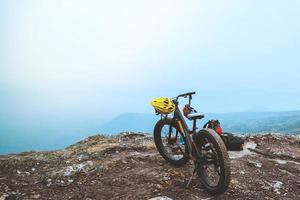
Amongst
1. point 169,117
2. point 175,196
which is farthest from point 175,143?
point 175,196

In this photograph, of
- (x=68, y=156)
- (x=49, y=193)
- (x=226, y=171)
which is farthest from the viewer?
(x=68, y=156)

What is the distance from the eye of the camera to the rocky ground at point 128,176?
8.45m

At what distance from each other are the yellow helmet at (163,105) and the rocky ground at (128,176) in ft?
5.94

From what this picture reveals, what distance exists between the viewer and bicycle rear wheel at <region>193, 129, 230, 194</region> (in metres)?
7.41

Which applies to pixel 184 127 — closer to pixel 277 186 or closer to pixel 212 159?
pixel 212 159

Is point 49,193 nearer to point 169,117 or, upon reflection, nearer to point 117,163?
point 117,163

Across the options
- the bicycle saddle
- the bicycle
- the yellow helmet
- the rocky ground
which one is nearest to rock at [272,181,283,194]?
the rocky ground

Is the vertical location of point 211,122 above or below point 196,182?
above

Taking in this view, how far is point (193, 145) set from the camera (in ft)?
28.7

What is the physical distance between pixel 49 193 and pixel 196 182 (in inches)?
160

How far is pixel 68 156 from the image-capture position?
40.8ft

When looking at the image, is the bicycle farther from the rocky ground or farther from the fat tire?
the rocky ground

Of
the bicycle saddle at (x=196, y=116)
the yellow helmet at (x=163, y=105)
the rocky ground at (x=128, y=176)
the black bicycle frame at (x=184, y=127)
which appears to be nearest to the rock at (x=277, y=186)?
the rocky ground at (x=128, y=176)

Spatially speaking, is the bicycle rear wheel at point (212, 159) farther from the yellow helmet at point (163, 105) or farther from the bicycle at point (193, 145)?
the yellow helmet at point (163, 105)
